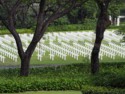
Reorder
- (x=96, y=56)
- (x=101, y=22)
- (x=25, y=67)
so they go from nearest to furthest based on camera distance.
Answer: (x=101, y=22) < (x=25, y=67) < (x=96, y=56)

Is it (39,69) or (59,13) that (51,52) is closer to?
(39,69)

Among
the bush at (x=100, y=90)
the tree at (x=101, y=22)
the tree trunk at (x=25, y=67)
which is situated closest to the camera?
the bush at (x=100, y=90)

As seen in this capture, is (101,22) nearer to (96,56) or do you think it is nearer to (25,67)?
(96,56)

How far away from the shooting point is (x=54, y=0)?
2356cm

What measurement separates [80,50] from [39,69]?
389 inches

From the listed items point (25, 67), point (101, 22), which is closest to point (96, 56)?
point (101, 22)

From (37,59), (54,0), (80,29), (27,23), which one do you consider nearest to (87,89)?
(54,0)

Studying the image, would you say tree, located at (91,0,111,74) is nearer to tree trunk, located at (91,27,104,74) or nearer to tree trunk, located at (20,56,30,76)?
tree trunk, located at (91,27,104,74)

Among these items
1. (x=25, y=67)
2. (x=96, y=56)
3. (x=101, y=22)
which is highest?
(x=101, y=22)

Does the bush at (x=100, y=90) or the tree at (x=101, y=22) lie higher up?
the tree at (x=101, y=22)

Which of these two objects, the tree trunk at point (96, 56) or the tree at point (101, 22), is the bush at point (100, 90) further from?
the tree trunk at point (96, 56)

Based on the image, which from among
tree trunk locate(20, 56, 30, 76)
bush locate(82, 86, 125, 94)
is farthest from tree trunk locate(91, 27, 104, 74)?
bush locate(82, 86, 125, 94)

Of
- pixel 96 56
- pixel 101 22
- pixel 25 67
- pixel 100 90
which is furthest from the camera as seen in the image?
pixel 96 56

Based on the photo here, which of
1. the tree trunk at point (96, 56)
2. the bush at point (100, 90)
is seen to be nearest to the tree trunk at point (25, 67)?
the tree trunk at point (96, 56)
